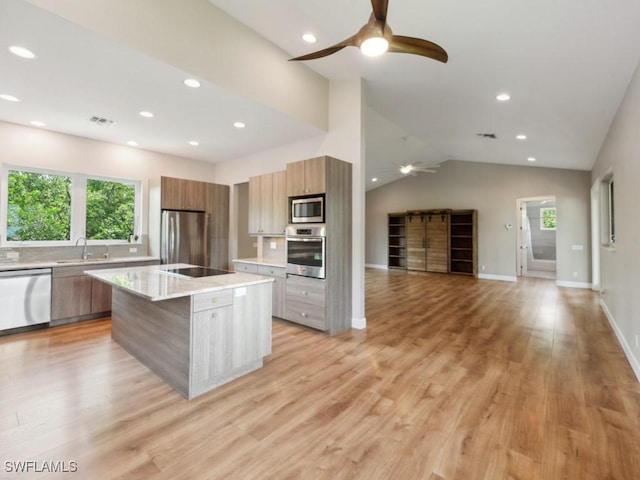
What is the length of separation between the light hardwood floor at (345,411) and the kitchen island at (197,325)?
13cm

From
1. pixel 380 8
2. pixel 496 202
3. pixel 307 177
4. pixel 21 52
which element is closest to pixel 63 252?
pixel 21 52

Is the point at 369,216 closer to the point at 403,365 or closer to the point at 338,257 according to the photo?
the point at 338,257

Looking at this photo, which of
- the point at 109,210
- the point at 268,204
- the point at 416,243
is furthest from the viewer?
the point at 416,243

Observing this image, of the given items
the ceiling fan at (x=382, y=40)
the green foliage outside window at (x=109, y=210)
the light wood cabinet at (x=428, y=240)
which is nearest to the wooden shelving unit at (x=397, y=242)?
the light wood cabinet at (x=428, y=240)

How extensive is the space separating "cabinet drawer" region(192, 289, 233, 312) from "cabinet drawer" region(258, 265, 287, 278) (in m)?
1.65

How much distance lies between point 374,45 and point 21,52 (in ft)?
9.67

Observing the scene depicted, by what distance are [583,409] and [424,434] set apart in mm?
1314

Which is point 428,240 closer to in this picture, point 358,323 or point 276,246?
point 276,246

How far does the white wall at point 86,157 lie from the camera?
408cm

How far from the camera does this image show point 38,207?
171 inches

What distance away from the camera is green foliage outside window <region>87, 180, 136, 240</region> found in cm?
486

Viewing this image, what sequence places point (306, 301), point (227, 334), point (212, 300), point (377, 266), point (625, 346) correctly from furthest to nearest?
point (377, 266) → point (306, 301) → point (625, 346) → point (227, 334) → point (212, 300)

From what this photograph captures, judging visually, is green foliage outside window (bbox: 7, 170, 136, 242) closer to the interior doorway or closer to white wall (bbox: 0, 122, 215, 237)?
white wall (bbox: 0, 122, 215, 237)

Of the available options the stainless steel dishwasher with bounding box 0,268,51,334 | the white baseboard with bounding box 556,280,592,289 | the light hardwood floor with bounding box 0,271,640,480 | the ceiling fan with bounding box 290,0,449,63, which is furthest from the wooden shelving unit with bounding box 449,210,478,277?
the stainless steel dishwasher with bounding box 0,268,51,334
